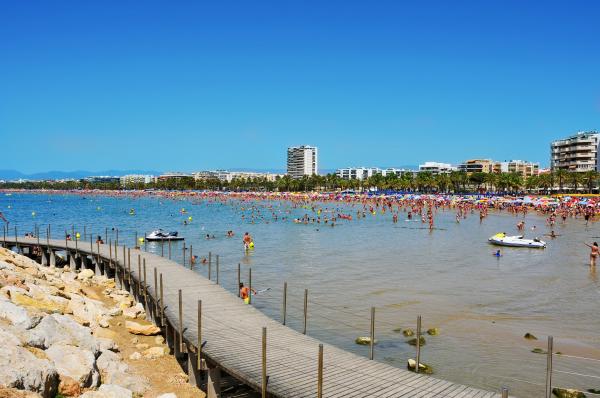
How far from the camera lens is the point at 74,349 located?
1133 centimetres

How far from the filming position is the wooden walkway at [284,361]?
9.80 meters

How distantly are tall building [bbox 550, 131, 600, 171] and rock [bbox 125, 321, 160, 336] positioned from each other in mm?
131835

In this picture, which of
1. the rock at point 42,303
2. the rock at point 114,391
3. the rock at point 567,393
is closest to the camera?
the rock at point 114,391

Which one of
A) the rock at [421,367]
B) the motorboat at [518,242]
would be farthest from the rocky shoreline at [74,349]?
the motorboat at [518,242]

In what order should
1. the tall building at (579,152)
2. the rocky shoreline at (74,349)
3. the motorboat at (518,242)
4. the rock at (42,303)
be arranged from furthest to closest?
the tall building at (579,152) → the motorboat at (518,242) → the rock at (42,303) → the rocky shoreline at (74,349)

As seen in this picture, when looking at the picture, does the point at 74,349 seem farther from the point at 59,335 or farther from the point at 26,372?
the point at 26,372

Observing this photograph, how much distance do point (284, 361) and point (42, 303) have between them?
835 centimetres

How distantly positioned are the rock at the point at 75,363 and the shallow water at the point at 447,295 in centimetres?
741

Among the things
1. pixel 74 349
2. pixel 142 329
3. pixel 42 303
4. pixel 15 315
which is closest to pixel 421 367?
pixel 74 349

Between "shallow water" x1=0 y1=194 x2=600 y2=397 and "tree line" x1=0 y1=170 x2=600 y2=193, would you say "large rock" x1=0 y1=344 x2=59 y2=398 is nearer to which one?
"shallow water" x1=0 y1=194 x2=600 y2=397

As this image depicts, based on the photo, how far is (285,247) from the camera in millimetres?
41312

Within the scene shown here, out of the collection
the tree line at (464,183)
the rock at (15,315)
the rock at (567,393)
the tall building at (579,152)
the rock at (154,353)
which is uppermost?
the tall building at (579,152)

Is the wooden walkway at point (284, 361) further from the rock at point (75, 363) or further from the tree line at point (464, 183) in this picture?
the tree line at point (464, 183)

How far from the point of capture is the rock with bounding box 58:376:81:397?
9852 mm
